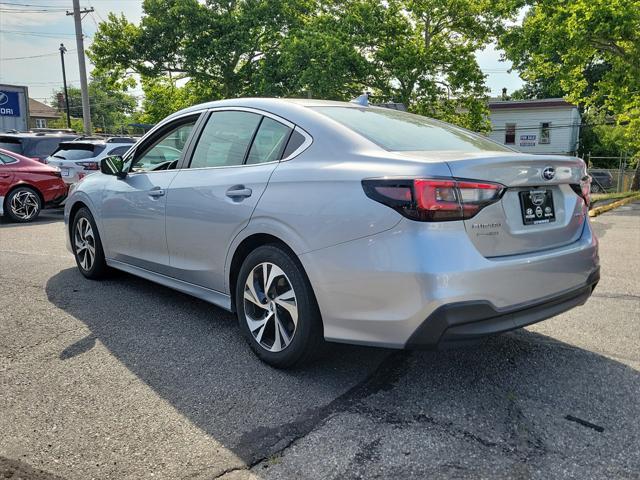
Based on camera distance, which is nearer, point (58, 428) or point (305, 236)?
point (58, 428)

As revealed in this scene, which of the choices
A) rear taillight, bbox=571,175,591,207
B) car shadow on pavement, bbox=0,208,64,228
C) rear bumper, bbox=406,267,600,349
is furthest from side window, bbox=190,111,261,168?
car shadow on pavement, bbox=0,208,64,228

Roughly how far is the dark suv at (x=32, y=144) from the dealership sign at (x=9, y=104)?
573 inches

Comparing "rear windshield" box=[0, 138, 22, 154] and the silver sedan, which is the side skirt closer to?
the silver sedan

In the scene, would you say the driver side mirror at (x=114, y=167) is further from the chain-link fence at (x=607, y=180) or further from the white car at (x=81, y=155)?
the chain-link fence at (x=607, y=180)

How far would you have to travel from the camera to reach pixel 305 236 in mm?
2924

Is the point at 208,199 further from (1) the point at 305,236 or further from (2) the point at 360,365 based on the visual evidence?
(2) the point at 360,365

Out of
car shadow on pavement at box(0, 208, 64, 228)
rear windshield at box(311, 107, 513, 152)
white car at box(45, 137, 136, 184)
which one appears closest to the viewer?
rear windshield at box(311, 107, 513, 152)

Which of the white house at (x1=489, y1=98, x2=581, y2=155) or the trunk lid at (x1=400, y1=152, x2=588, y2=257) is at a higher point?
the white house at (x1=489, y1=98, x2=581, y2=155)

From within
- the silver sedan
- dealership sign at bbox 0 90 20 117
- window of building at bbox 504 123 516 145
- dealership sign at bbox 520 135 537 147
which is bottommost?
the silver sedan

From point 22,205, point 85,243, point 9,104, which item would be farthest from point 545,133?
point 85,243

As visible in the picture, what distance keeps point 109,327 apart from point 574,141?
144ft

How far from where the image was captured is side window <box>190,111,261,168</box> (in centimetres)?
365

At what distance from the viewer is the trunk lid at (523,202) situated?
2.62 metres

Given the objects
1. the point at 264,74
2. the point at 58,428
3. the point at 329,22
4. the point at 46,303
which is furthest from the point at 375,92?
the point at 58,428
